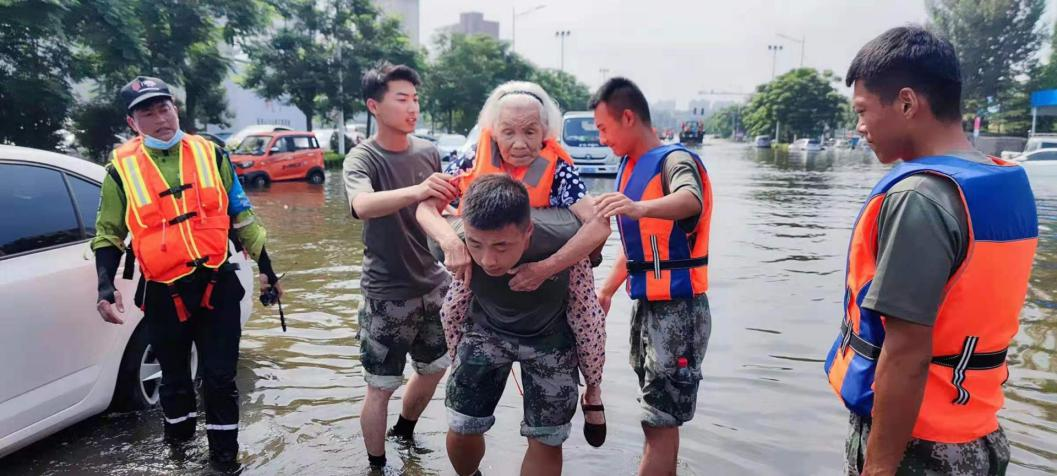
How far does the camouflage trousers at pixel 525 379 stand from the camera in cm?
283

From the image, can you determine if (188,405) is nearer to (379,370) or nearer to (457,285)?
(379,370)

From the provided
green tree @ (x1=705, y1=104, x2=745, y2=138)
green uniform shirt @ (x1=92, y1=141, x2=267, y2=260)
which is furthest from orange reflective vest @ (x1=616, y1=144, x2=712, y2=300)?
green tree @ (x1=705, y1=104, x2=745, y2=138)

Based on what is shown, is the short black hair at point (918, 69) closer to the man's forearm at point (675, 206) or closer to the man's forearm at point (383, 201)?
the man's forearm at point (675, 206)

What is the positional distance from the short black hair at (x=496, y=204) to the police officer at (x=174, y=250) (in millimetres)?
1575

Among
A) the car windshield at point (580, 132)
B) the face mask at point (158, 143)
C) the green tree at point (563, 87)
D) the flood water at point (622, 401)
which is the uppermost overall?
the green tree at point (563, 87)

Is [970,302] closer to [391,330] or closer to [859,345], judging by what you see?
[859,345]

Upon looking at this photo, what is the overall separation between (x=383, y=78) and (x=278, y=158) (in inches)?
757

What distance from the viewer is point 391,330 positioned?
11.8ft

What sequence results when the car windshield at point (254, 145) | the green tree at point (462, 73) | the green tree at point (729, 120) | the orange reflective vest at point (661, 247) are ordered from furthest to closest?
1. the green tree at point (729, 120)
2. the green tree at point (462, 73)
3. the car windshield at point (254, 145)
4. the orange reflective vest at point (661, 247)

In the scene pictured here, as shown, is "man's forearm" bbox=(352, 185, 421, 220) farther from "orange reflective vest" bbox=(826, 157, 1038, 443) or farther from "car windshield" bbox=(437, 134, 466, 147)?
"car windshield" bbox=(437, 134, 466, 147)

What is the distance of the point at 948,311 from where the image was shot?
1.87m

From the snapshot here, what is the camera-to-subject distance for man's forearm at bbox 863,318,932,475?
72.3 inches

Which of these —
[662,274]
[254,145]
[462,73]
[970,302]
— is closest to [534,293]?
[662,274]

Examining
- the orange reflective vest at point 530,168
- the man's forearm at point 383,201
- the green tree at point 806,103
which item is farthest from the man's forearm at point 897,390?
the green tree at point 806,103
